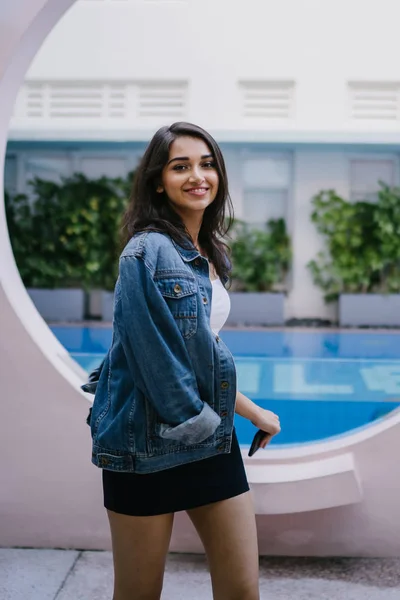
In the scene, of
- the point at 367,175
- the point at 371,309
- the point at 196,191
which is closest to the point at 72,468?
the point at 196,191

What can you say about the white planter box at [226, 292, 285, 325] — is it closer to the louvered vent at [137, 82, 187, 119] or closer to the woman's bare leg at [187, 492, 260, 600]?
the louvered vent at [137, 82, 187, 119]

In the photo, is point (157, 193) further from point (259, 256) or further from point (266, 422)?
point (259, 256)

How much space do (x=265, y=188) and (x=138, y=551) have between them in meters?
11.0

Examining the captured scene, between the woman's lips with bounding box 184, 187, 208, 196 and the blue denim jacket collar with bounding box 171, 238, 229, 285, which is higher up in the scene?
the woman's lips with bounding box 184, 187, 208, 196

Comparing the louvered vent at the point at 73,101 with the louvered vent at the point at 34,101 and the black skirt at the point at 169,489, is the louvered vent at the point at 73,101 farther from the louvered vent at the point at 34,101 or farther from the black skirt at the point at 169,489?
the black skirt at the point at 169,489

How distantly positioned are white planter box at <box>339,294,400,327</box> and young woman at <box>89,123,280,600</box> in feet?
31.6

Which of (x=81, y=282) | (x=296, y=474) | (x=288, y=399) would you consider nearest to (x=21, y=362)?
(x=296, y=474)

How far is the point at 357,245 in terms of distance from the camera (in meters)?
11.1

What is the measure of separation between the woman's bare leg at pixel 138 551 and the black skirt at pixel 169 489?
0.02m

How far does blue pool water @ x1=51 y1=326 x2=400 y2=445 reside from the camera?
5387 mm

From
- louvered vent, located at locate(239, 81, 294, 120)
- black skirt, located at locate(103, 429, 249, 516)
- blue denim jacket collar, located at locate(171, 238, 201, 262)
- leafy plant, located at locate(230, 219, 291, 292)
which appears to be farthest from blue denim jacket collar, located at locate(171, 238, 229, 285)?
louvered vent, located at locate(239, 81, 294, 120)

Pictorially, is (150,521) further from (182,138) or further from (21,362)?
(21,362)

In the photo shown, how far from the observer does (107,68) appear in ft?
38.6

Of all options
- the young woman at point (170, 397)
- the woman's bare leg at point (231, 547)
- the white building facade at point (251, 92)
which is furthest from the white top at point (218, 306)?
the white building facade at point (251, 92)
